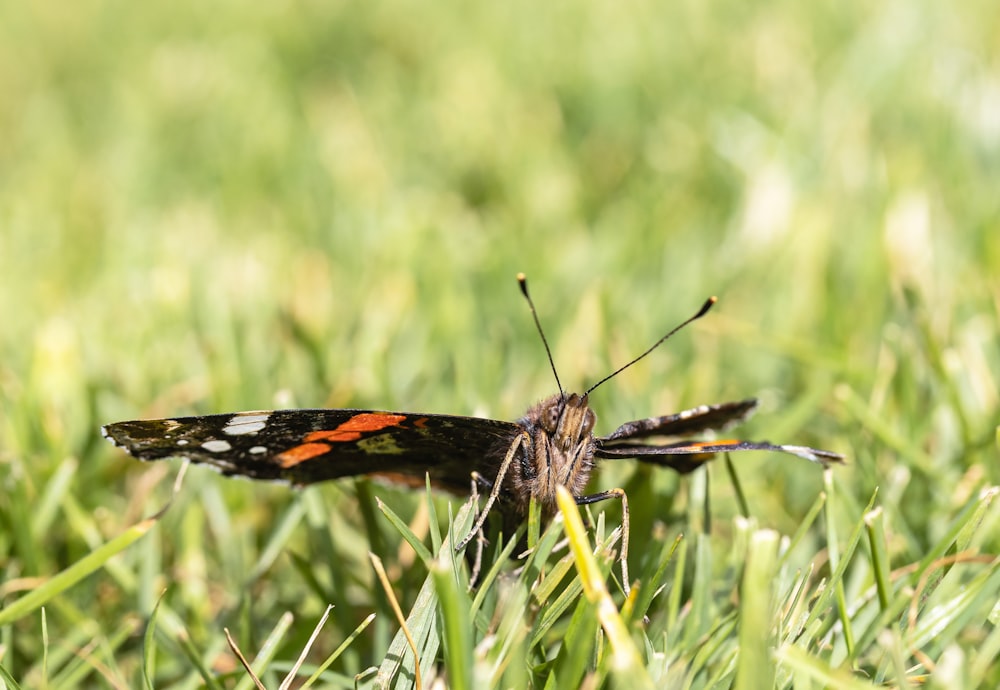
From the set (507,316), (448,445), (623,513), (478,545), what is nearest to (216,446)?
(448,445)

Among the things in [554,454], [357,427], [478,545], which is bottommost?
[478,545]

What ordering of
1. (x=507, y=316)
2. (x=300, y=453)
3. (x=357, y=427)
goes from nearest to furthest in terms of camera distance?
(x=357, y=427), (x=300, y=453), (x=507, y=316)

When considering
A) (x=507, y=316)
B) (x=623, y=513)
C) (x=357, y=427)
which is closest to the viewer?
(x=623, y=513)

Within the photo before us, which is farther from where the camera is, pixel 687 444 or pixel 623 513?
pixel 687 444

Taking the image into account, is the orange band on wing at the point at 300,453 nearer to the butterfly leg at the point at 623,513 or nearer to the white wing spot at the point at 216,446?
the white wing spot at the point at 216,446

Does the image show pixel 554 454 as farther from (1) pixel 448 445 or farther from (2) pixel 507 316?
(2) pixel 507 316

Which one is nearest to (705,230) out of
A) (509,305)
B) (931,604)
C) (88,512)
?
(509,305)

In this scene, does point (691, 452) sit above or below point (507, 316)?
below
